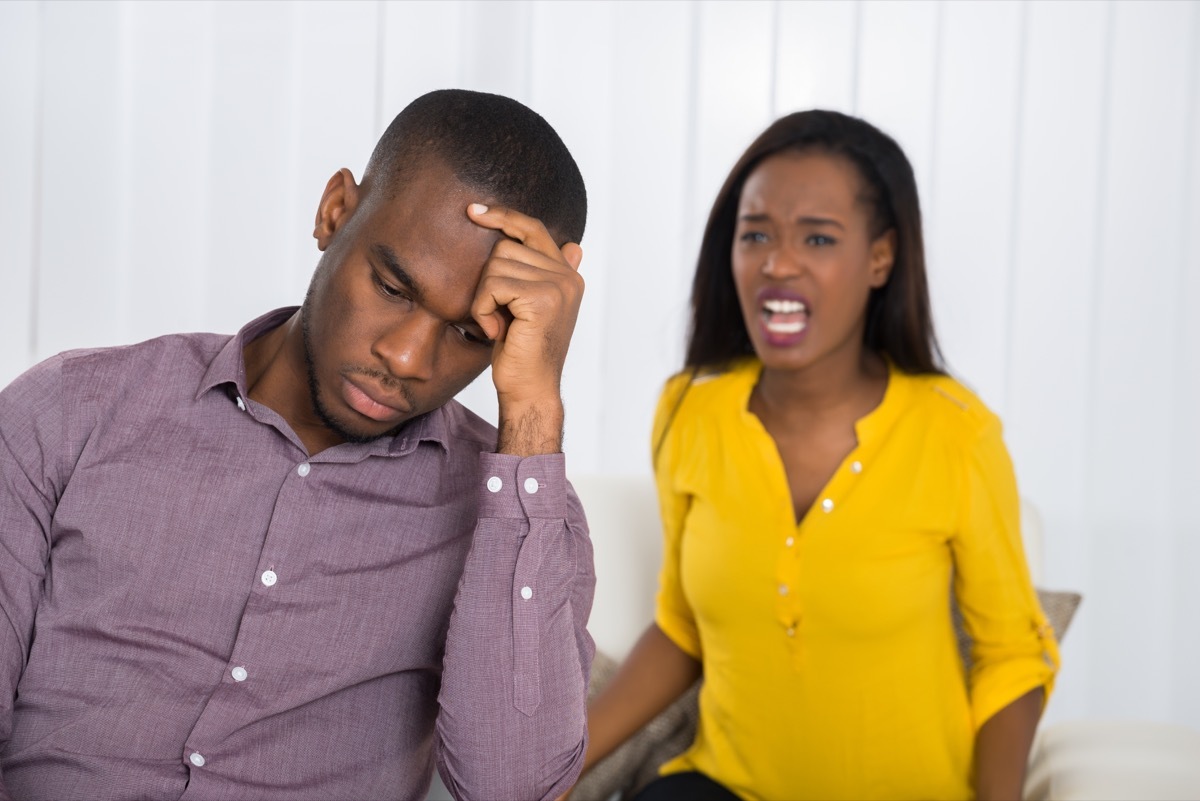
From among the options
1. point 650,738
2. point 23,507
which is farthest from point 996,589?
point 23,507

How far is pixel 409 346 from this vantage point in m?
1.31

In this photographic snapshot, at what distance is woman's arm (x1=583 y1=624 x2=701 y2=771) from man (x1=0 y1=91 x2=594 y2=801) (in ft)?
2.50

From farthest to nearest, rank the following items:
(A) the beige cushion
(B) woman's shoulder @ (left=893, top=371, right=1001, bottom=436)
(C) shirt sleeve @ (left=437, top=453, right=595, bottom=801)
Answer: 1. (A) the beige cushion
2. (B) woman's shoulder @ (left=893, top=371, right=1001, bottom=436)
3. (C) shirt sleeve @ (left=437, top=453, right=595, bottom=801)

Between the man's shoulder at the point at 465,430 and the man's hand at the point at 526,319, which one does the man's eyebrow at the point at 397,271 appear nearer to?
the man's hand at the point at 526,319

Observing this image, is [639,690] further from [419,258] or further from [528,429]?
[419,258]

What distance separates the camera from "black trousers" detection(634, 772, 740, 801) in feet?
6.62

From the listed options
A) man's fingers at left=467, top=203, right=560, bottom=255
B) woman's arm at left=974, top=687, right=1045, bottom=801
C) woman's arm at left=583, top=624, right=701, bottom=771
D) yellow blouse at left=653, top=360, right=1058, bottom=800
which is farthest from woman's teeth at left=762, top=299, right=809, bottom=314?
man's fingers at left=467, top=203, right=560, bottom=255

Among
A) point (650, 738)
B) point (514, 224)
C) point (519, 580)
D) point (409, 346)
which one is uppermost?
point (514, 224)

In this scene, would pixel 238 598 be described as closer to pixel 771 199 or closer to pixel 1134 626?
pixel 771 199

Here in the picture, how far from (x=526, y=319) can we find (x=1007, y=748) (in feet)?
3.72

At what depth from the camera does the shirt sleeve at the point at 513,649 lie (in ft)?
4.25

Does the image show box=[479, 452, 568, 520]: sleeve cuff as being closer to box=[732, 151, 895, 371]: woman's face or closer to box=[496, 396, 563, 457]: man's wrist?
box=[496, 396, 563, 457]: man's wrist

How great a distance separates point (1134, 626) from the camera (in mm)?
3150

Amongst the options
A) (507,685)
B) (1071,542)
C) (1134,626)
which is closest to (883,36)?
(1071,542)
